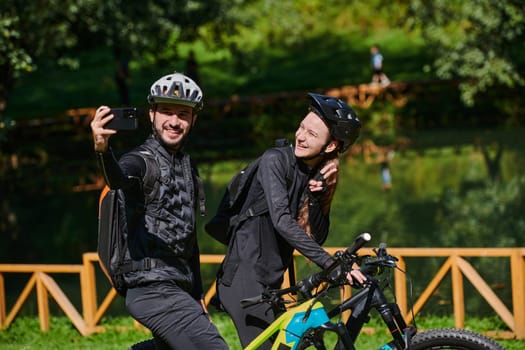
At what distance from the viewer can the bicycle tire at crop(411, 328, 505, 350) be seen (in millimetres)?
4527

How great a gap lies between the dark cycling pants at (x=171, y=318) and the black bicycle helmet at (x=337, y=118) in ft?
3.69

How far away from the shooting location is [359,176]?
22.1 m

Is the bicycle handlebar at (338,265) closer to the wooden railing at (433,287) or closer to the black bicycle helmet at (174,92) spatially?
the black bicycle helmet at (174,92)

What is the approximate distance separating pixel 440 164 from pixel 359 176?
2.02m

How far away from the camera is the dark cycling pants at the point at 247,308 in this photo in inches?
197

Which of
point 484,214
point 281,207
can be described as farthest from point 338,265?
point 484,214

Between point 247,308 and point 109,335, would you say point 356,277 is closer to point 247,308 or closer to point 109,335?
point 247,308

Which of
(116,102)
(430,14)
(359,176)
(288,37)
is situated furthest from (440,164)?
(288,37)

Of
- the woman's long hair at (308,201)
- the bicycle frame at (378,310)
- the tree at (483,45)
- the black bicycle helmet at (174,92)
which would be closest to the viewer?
the bicycle frame at (378,310)

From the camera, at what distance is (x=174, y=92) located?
15.9ft

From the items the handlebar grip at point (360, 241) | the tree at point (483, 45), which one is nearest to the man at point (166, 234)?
the handlebar grip at point (360, 241)

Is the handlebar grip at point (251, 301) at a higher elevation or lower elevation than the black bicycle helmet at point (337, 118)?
lower

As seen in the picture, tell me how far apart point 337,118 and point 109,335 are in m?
4.79

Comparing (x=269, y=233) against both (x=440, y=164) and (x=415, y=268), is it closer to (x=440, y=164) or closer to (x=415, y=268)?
(x=415, y=268)
